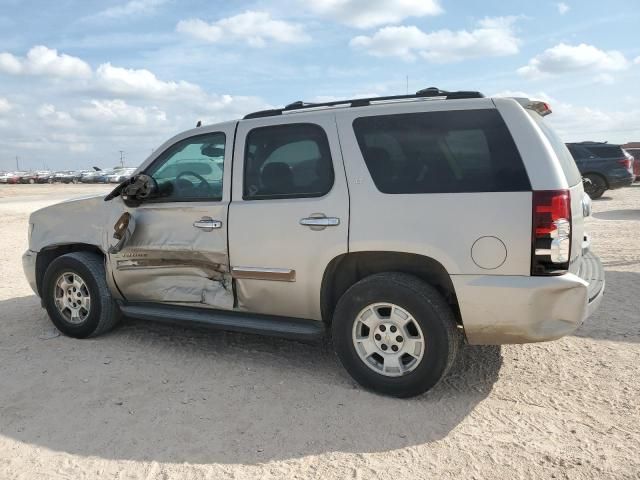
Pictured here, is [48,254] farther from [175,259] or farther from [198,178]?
[198,178]

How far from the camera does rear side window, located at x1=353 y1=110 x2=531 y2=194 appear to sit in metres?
3.35

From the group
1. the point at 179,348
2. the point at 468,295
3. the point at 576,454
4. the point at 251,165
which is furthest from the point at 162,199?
the point at 576,454

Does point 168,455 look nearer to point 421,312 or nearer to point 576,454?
point 421,312

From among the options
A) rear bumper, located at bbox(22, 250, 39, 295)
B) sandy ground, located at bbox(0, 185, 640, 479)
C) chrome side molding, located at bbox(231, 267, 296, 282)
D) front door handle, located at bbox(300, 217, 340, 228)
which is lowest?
sandy ground, located at bbox(0, 185, 640, 479)

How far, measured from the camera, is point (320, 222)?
3.79 meters

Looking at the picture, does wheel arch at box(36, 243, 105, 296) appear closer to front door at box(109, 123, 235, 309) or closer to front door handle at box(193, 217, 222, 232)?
front door at box(109, 123, 235, 309)

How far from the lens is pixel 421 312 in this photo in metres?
3.48

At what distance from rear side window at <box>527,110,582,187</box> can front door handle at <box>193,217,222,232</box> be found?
2.33 meters

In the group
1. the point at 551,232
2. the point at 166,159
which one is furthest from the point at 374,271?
the point at 166,159

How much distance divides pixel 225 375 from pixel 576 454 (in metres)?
2.41

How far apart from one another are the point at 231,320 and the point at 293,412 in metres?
1.00

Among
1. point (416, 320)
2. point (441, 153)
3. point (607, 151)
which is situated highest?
point (607, 151)

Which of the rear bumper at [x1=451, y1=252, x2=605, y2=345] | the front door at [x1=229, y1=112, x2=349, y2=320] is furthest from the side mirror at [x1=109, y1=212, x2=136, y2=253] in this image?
the rear bumper at [x1=451, y1=252, x2=605, y2=345]

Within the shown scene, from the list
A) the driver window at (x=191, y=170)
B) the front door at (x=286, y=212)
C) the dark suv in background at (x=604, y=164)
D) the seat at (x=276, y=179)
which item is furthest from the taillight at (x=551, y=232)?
the dark suv in background at (x=604, y=164)
